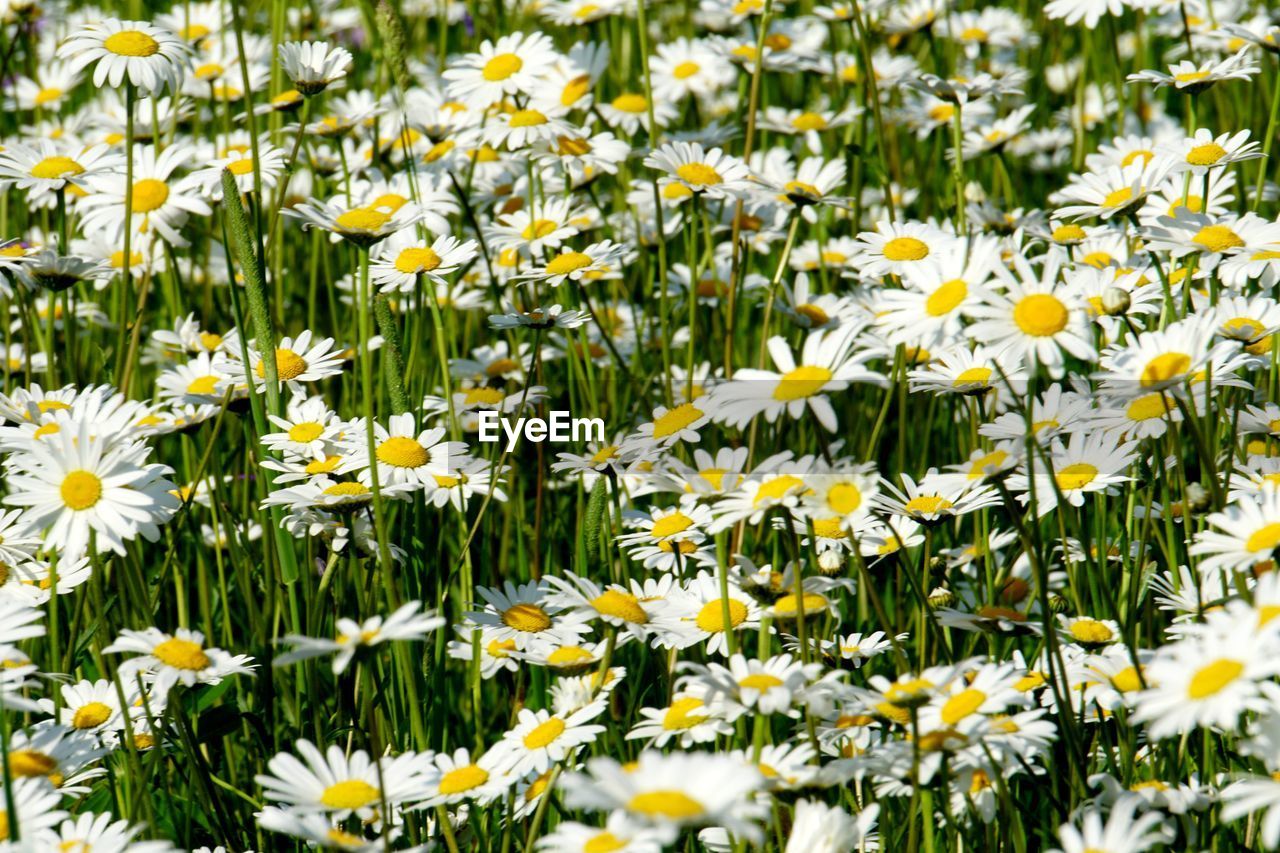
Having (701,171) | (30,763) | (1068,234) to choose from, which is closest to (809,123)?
(701,171)

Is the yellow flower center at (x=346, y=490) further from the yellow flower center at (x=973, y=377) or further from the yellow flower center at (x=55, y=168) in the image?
the yellow flower center at (x=55, y=168)

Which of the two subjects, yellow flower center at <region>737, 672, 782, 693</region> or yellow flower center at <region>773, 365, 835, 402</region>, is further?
→ yellow flower center at <region>773, 365, 835, 402</region>

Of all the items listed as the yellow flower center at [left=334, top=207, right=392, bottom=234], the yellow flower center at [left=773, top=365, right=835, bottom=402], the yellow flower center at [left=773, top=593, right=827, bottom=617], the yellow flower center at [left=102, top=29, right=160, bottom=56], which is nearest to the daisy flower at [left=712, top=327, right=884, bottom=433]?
the yellow flower center at [left=773, top=365, right=835, bottom=402]

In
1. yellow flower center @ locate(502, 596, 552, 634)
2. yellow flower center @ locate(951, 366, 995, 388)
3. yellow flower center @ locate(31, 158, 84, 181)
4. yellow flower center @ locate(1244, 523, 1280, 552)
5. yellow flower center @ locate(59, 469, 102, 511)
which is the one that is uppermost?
yellow flower center @ locate(31, 158, 84, 181)

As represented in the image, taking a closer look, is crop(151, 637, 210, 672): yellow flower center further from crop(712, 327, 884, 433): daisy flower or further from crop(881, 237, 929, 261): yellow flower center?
crop(881, 237, 929, 261): yellow flower center

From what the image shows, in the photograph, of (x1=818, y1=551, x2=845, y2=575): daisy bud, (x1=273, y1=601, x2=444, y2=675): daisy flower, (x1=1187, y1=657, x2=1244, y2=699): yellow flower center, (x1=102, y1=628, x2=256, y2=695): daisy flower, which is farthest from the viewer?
(x1=818, y1=551, x2=845, y2=575): daisy bud

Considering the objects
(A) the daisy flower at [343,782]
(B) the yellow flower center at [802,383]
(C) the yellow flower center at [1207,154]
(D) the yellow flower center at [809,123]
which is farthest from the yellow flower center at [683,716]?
(D) the yellow flower center at [809,123]

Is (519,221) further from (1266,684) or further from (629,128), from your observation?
(1266,684)
